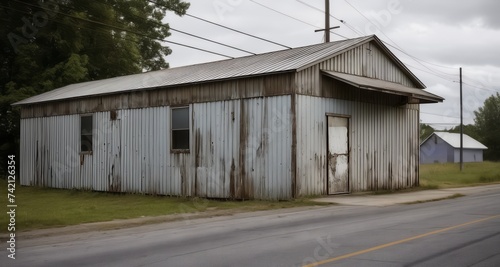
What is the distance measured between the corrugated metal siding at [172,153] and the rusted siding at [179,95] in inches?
10.4

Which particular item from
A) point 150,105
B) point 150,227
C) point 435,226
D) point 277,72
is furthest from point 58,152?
point 435,226

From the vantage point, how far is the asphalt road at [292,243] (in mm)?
7996

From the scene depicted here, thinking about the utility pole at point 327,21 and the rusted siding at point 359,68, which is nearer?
the rusted siding at point 359,68

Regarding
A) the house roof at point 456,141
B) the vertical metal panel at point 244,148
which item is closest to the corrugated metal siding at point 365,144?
the vertical metal panel at point 244,148

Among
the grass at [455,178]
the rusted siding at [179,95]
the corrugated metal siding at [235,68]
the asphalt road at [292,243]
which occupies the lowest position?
the grass at [455,178]

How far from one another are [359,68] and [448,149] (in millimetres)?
70249

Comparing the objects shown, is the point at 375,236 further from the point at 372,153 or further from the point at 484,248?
the point at 372,153

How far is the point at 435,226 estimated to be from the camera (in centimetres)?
1128

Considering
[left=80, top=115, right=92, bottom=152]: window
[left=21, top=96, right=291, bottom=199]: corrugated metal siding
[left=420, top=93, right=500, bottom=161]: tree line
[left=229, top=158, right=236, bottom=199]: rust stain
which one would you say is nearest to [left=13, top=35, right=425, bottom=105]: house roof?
[left=21, top=96, right=291, bottom=199]: corrugated metal siding

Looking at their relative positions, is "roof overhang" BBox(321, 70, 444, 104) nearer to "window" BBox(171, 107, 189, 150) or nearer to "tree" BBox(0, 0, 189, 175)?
"window" BBox(171, 107, 189, 150)

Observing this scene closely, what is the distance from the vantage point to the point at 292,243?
948 cm

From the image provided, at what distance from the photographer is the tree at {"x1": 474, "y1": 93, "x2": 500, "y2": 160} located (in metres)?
95.6

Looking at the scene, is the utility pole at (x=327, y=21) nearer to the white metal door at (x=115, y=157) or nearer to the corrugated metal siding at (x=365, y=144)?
the corrugated metal siding at (x=365, y=144)

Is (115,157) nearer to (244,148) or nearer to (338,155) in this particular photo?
(244,148)
